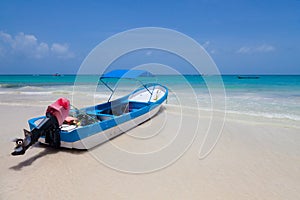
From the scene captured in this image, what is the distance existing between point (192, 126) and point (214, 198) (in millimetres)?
4118

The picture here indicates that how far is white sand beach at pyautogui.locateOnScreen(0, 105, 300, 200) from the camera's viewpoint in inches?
129

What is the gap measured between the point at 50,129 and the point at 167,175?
2712 mm

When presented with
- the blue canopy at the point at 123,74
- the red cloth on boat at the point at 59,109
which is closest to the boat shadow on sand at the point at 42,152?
the red cloth on boat at the point at 59,109

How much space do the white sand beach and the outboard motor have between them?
399 mm

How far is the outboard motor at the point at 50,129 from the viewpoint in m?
3.87

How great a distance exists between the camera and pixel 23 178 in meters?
3.60

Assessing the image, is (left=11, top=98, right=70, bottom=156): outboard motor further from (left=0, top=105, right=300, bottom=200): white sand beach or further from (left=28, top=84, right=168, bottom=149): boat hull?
(left=0, top=105, right=300, bottom=200): white sand beach

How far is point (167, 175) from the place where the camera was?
389cm

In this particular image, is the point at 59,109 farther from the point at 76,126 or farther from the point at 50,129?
the point at 76,126

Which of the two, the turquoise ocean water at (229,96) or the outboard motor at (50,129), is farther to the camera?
the turquoise ocean water at (229,96)

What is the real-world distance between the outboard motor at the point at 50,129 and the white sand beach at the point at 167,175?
40 centimetres

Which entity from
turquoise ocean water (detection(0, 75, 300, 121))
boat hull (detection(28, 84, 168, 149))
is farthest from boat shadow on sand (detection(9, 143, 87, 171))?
turquoise ocean water (detection(0, 75, 300, 121))

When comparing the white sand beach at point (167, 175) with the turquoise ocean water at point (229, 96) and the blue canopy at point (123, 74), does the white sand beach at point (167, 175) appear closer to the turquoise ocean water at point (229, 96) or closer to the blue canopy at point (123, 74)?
the blue canopy at point (123, 74)

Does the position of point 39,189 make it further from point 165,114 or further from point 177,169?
point 165,114
